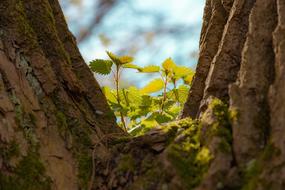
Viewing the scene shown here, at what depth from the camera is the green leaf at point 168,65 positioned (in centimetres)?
228

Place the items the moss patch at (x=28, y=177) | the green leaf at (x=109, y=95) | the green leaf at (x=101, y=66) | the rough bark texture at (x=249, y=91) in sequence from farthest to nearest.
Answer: the green leaf at (x=109, y=95)
the green leaf at (x=101, y=66)
the moss patch at (x=28, y=177)
the rough bark texture at (x=249, y=91)

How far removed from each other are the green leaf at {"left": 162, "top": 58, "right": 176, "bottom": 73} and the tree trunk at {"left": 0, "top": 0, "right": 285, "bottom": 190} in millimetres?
261

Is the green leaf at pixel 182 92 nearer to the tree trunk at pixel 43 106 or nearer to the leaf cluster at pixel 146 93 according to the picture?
the leaf cluster at pixel 146 93

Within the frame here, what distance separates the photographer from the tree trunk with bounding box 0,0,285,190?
143 centimetres

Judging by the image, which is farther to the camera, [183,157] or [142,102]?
[142,102]

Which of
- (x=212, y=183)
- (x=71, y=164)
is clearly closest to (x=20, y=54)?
(x=71, y=164)

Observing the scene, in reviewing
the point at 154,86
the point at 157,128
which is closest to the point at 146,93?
the point at 154,86

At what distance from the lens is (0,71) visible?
1.73 metres

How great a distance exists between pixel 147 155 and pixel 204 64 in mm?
485

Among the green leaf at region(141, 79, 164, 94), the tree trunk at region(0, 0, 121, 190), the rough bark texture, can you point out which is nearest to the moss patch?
the tree trunk at region(0, 0, 121, 190)

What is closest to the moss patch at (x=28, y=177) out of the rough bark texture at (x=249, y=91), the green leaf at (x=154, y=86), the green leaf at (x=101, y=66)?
the rough bark texture at (x=249, y=91)

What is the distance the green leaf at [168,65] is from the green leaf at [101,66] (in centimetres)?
24

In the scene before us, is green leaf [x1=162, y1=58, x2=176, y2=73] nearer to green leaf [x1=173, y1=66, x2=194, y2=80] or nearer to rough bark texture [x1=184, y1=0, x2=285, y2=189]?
green leaf [x1=173, y1=66, x2=194, y2=80]

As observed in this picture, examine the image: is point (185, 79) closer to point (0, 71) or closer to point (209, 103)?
point (209, 103)
